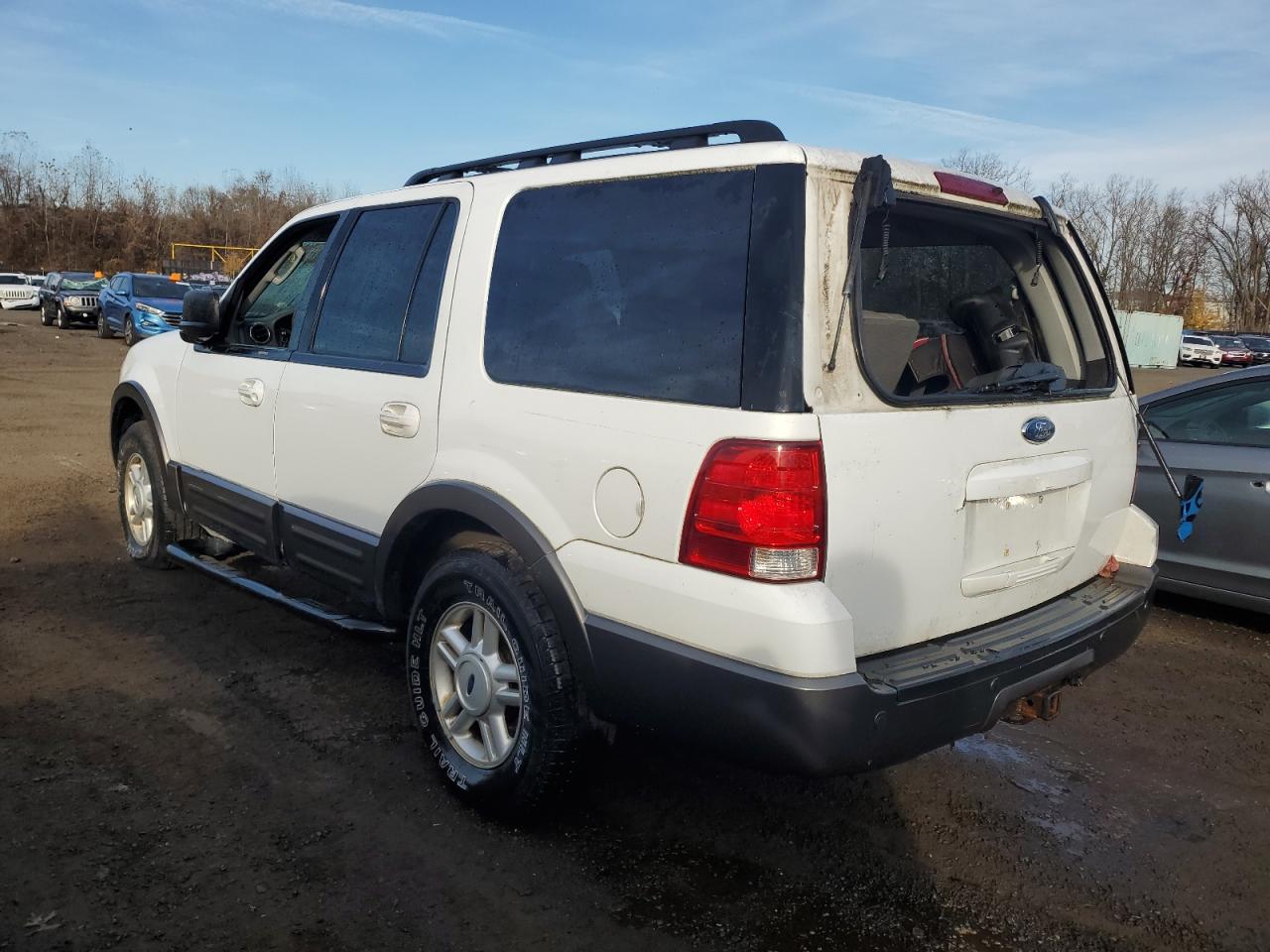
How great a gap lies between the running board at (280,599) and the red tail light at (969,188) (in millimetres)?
2435

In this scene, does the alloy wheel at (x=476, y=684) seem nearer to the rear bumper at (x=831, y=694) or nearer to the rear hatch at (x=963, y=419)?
the rear bumper at (x=831, y=694)

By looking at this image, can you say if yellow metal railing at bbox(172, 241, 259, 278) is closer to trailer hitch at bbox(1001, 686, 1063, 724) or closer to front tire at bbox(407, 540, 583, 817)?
front tire at bbox(407, 540, 583, 817)

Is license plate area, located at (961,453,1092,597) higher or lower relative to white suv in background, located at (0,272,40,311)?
lower

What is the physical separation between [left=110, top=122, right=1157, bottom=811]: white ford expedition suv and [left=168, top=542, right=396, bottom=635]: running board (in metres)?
0.04

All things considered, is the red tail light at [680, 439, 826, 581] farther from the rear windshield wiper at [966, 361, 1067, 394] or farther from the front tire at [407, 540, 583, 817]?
the rear windshield wiper at [966, 361, 1067, 394]

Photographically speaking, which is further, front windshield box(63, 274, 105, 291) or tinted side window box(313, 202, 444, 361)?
front windshield box(63, 274, 105, 291)

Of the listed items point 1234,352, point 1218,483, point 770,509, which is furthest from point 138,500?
point 1234,352

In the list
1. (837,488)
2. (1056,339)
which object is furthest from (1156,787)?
Answer: (837,488)

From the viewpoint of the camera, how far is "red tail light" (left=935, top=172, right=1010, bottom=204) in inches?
118

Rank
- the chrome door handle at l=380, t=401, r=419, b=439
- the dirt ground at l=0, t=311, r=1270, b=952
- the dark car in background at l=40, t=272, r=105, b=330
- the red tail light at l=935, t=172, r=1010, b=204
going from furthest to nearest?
the dark car in background at l=40, t=272, r=105, b=330 → the chrome door handle at l=380, t=401, r=419, b=439 → the red tail light at l=935, t=172, r=1010, b=204 → the dirt ground at l=0, t=311, r=1270, b=952

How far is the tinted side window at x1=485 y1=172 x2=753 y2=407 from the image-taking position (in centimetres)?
265

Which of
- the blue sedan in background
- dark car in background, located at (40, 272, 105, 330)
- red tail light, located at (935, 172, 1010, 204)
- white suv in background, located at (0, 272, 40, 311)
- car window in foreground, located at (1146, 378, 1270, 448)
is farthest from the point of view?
white suv in background, located at (0, 272, 40, 311)

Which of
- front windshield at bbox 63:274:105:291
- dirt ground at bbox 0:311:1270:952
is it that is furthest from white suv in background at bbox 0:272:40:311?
dirt ground at bbox 0:311:1270:952

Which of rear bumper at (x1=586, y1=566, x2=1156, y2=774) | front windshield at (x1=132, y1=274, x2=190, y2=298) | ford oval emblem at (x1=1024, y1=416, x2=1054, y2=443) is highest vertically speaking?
front windshield at (x1=132, y1=274, x2=190, y2=298)
